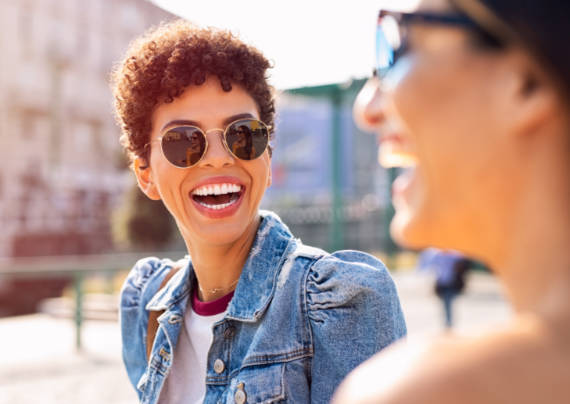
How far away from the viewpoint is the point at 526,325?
0.68 metres

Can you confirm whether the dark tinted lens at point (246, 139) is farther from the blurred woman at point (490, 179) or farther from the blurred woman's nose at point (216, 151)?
the blurred woman at point (490, 179)

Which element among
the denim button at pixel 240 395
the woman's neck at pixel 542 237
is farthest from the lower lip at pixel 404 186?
the denim button at pixel 240 395

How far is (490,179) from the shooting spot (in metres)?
0.74

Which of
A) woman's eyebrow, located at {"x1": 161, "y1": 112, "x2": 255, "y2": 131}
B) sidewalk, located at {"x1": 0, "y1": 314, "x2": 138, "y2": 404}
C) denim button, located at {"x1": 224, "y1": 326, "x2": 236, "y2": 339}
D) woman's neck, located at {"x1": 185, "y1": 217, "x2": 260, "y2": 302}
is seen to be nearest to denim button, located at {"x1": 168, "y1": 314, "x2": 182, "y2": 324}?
woman's neck, located at {"x1": 185, "y1": 217, "x2": 260, "y2": 302}

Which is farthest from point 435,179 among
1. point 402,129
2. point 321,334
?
point 321,334

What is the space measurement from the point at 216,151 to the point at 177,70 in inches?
11.4

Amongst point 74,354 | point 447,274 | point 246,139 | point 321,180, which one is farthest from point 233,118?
point 321,180

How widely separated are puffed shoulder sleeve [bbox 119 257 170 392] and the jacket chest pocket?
2.18 ft

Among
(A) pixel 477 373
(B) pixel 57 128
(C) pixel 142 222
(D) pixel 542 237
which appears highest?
(B) pixel 57 128

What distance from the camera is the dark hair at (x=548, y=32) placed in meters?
0.69

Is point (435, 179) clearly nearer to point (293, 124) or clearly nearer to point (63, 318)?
point (63, 318)

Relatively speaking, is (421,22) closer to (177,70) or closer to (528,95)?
(528,95)

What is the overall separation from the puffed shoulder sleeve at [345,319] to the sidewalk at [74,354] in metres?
1.57

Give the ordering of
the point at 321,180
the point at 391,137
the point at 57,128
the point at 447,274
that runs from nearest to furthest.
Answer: the point at 391,137, the point at 447,274, the point at 57,128, the point at 321,180
